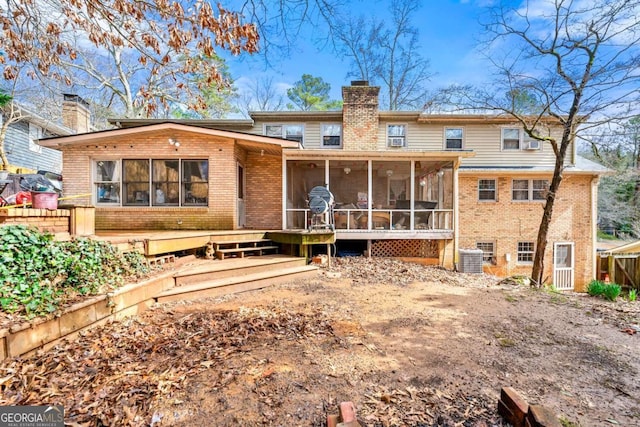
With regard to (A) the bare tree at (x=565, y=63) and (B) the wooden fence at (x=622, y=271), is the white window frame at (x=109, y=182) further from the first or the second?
(B) the wooden fence at (x=622, y=271)

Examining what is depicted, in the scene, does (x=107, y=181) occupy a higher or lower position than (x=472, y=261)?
higher

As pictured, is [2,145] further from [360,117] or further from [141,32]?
[360,117]

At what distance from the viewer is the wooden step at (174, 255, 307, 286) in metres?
5.33

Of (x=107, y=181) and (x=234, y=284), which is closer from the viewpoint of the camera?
(x=234, y=284)

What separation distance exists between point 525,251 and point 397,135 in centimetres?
714

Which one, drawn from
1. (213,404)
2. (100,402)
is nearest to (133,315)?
(100,402)

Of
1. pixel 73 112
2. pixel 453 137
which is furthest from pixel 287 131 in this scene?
pixel 73 112

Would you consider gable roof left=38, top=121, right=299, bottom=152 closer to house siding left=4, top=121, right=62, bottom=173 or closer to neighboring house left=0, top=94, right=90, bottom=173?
house siding left=4, top=121, right=62, bottom=173

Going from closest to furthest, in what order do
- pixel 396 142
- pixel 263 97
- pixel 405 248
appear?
1. pixel 405 248
2. pixel 396 142
3. pixel 263 97

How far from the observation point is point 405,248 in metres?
9.84

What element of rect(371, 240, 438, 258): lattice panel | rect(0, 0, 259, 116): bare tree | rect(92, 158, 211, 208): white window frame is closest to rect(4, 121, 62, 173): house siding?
rect(92, 158, 211, 208): white window frame

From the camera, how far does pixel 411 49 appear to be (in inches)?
698

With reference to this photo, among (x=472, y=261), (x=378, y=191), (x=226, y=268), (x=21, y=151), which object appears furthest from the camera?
(x=378, y=191)

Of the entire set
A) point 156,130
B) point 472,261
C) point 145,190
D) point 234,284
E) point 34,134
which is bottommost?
point 472,261
